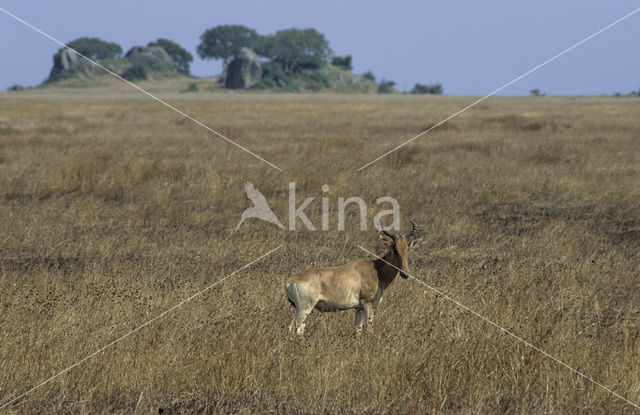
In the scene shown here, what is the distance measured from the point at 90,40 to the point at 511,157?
136m

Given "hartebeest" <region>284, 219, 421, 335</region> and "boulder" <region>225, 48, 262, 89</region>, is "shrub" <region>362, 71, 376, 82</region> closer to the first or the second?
"boulder" <region>225, 48, 262, 89</region>

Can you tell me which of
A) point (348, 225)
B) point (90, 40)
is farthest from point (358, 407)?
point (90, 40)

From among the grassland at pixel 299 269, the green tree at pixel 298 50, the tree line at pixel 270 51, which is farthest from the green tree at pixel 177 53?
the grassland at pixel 299 269

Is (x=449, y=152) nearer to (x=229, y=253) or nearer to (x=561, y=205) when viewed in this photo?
(x=561, y=205)

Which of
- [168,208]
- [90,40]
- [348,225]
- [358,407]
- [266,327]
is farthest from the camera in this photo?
[90,40]

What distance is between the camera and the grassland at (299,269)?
5.36 meters

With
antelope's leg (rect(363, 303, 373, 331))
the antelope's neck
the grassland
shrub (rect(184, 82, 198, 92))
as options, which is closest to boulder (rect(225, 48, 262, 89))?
shrub (rect(184, 82, 198, 92))

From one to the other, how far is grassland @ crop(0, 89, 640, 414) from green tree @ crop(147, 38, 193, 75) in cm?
13334

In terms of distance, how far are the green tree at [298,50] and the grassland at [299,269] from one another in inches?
4253

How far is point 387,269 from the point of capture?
628 centimetres

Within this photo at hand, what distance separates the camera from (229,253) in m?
9.70

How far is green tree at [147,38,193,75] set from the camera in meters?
147

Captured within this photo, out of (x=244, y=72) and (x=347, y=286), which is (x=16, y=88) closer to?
(x=244, y=72)

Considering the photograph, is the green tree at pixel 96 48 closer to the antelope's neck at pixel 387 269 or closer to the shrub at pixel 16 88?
the shrub at pixel 16 88
